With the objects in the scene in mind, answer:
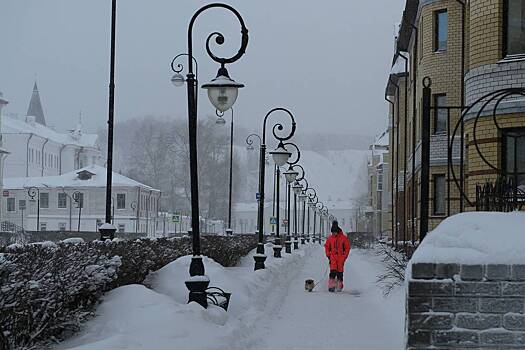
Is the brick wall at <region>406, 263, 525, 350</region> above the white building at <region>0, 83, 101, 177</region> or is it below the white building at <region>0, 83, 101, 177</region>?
below

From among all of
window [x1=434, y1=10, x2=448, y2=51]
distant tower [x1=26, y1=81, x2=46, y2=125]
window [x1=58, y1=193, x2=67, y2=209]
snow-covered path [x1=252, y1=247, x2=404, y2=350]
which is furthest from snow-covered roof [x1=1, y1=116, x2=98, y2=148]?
snow-covered path [x1=252, y1=247, x2=404, y2=350]

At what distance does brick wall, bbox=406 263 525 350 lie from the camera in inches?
241

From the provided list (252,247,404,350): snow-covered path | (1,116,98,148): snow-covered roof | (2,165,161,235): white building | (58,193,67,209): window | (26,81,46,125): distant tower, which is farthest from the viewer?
(26,81,46,125): distant tower

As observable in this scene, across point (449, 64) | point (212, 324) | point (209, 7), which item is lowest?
point (212, 324)

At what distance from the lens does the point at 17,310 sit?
26.6 feet

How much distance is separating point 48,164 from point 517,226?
366 ft

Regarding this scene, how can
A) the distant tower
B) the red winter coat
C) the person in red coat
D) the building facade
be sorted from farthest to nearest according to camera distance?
the distant tower < the building facade < the red winter coat < the person in red coat

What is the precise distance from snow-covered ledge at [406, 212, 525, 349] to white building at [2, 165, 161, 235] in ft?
257

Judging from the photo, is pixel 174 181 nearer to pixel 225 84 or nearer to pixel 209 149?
pixel 209 149

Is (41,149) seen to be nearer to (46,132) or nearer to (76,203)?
(46,132)

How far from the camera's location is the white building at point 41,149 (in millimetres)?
103188

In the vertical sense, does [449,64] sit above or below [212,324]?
above

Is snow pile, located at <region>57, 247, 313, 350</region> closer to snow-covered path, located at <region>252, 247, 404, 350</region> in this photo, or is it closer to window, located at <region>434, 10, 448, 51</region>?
snow-covered path, located at <region>252, 247, 404, 350</region>

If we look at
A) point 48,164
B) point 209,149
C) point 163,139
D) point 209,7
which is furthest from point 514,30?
point 48,164
